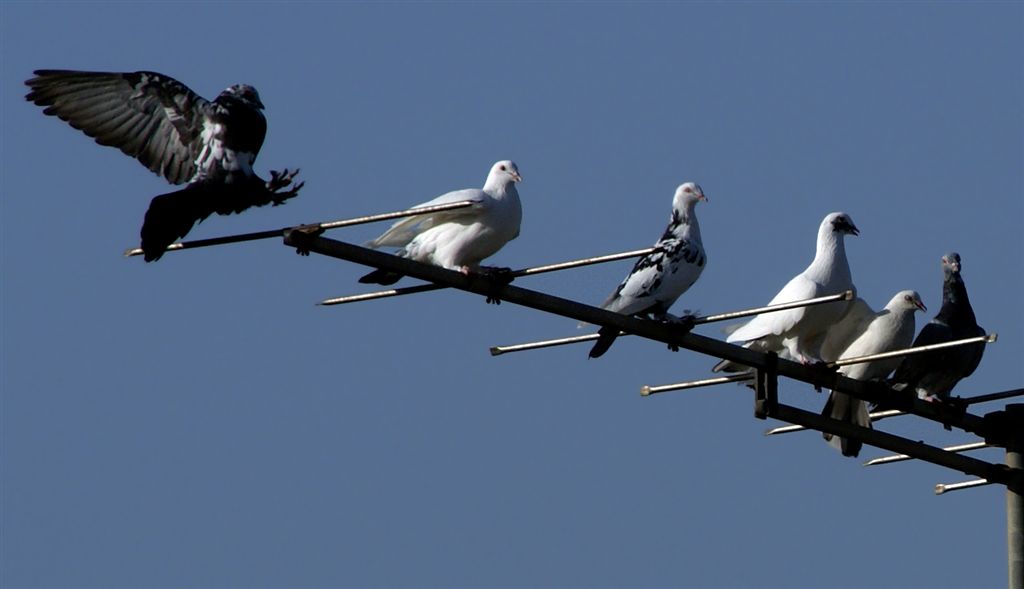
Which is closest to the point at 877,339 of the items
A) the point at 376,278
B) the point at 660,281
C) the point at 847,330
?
the point at 847,330

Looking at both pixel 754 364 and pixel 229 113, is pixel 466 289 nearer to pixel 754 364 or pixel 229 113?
pixel 754 364

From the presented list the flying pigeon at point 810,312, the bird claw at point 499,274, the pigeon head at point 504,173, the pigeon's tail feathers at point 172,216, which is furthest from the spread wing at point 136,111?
the flying pigeon at point 810,312

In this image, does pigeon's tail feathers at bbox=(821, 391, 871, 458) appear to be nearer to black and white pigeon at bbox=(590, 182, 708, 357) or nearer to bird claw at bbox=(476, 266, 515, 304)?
black and white pigeon at bbox=(590, 182, 708, 357)

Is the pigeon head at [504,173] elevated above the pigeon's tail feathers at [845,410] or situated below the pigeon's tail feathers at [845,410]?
above

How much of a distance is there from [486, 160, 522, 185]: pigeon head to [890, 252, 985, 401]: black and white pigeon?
12.0 ft

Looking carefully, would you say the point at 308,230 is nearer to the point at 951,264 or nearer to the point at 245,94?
the point at 245,94

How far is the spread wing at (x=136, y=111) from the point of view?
19.5m

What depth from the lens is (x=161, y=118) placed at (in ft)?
65.0

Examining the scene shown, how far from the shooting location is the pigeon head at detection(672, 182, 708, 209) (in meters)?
22.4

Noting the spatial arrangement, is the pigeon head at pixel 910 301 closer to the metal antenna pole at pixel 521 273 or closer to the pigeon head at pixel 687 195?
the pigeon head at pixel 687 195

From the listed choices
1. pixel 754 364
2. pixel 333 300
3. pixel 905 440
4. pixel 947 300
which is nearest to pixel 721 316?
pixel 754 364

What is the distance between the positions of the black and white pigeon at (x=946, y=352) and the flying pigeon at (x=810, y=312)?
2.65 feet

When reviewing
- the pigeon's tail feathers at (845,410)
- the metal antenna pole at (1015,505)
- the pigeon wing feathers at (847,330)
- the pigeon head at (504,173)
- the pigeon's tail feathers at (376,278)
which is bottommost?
the metal antenna pole at (1015,505)

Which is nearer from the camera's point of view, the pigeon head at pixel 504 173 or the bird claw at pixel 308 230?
the bird claw at pixel 308 230
